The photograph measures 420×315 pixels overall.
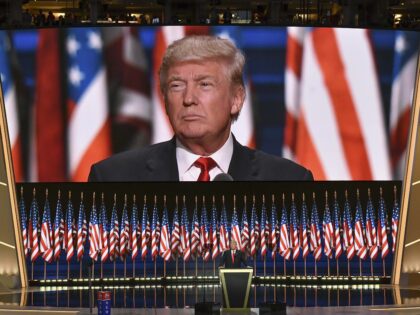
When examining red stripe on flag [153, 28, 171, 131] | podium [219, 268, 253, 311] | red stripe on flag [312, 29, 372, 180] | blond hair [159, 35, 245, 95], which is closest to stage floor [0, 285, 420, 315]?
podium [219, 268, 253, 311]

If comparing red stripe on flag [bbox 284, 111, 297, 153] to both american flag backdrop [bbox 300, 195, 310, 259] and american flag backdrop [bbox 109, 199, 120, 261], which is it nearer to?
american flag backdrop [bbox 300, 195, 310, 259]

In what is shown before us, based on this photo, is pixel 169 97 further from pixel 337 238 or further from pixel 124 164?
pixel 337 238

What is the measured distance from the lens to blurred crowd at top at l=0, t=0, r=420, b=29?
44219 millimetres

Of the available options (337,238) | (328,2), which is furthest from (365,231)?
(328,2)

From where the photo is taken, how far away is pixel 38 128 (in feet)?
121

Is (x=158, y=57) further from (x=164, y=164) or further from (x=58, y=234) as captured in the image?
(x=58, y=234)

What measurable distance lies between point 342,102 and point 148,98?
602cm

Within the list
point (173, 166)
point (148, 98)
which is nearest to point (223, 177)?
point (173, 166)

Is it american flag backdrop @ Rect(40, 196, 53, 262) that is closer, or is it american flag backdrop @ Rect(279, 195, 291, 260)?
american flag backdrop @ Rect(40, 196, 53, 262)

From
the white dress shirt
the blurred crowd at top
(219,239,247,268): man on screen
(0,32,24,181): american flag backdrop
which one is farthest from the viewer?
the blurred crowd at top

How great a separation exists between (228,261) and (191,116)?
10.1 metres

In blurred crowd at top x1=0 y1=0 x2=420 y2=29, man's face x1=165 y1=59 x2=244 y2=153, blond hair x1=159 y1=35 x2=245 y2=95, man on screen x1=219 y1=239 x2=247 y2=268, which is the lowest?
man on screen x1=219 y1=239 x2=247 y2=268

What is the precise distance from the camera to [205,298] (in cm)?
3036

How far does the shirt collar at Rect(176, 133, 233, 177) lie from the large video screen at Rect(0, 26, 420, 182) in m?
0.42
